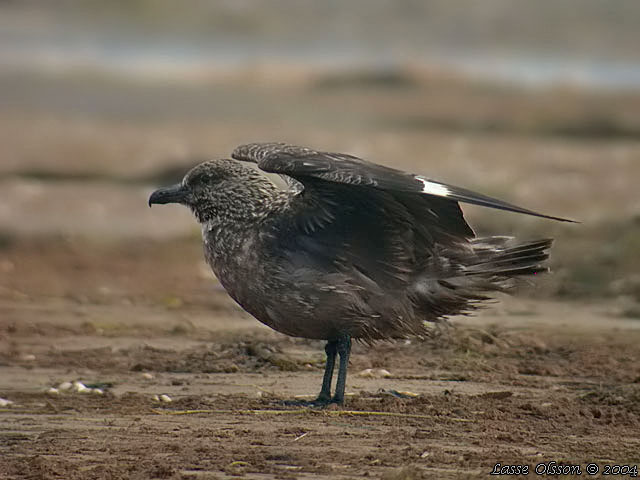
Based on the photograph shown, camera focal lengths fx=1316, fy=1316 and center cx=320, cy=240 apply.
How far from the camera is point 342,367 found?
6.85 metres

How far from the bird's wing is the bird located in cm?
1

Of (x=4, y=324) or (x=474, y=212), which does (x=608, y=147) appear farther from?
(x=4, y=324)

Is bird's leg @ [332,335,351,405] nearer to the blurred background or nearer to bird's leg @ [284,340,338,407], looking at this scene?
bird's leg @ [284,340,338,407]

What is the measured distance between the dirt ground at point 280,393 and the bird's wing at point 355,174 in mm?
1112

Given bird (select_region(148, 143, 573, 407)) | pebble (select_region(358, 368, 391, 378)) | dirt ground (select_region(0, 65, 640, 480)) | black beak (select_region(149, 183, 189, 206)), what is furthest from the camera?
pebble (select_region(358, 368, 391, 378))

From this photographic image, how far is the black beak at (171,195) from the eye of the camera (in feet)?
24.0

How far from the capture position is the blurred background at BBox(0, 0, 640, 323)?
38.7 feet

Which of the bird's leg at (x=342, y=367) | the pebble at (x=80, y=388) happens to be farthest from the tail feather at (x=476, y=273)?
the pebble at (x=80, y=388)

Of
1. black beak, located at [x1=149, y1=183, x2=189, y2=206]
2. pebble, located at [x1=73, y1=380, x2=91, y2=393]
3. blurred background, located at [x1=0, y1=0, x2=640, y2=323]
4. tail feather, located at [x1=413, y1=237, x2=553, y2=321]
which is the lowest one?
pebble, located at [x1=73, y1=380, x2=91, y2=393]

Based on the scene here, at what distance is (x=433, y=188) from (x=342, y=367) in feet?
3.55

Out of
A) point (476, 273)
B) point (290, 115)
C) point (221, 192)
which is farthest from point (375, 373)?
point (290, 115)

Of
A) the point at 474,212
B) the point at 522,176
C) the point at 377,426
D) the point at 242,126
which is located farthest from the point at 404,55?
the point at 377,426

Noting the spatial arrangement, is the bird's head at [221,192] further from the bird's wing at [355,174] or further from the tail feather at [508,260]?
the tail feather at [508,260]

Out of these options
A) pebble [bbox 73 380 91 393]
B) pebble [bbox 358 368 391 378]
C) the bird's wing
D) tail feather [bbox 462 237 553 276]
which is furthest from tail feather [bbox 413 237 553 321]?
pebble [bbox 73 380 91 393]
